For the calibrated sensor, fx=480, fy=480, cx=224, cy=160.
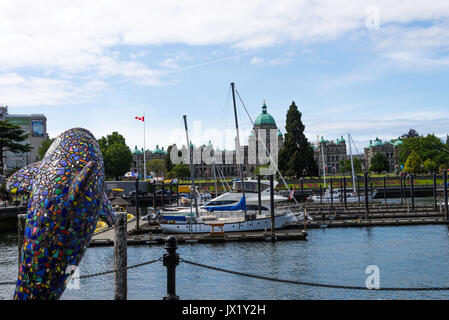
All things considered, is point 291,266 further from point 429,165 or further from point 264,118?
point 264,118

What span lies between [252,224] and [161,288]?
15.5 metres

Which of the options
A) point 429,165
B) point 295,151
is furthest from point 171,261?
point 429,165

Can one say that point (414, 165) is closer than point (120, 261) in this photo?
No

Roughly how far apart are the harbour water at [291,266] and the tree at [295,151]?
63.8 metres

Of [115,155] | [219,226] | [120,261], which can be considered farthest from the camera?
[115,155]

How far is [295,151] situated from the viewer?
101 metres

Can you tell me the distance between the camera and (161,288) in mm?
20250

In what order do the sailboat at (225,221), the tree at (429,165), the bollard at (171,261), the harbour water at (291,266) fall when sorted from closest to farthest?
the bollard at (171,261) < the harbour water at (291,266) < the sailboat at (225,221) < the tree at (429,165)

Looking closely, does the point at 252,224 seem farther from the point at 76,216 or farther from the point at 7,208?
the point at 76,216

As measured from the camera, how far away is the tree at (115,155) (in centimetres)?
10624

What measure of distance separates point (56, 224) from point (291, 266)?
65.8ft

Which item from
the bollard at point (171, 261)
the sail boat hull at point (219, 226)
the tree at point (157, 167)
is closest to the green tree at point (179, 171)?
the tree at point (157, 167)

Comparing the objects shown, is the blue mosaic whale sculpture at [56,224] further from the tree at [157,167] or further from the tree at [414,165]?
the tree at [157,167]
